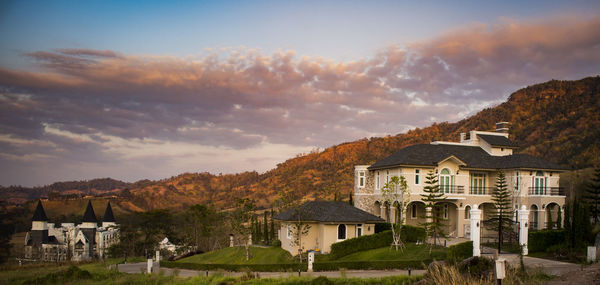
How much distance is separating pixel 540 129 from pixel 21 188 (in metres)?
117

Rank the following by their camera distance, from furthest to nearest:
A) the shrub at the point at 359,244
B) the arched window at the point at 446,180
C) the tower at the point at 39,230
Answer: the tower at the point at 39,230 < the arched window at the point at 446,180 < the shrub at the point at 359,244

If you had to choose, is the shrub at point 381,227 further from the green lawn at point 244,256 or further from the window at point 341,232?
the green lawn at point 244,256

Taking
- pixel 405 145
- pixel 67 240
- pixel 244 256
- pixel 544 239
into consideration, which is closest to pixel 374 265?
pixel 544 239

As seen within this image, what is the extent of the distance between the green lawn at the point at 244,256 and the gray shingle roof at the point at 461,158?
10.8m

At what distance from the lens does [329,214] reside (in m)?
32.2

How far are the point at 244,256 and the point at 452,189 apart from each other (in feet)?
53.9

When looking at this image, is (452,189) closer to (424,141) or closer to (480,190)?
(480,190)

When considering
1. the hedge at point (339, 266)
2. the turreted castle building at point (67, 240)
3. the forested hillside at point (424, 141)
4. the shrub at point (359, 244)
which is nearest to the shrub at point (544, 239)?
the hedge at point (339, 266)

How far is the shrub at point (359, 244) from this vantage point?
29891 millimetres

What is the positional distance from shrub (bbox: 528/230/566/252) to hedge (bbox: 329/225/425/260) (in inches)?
257

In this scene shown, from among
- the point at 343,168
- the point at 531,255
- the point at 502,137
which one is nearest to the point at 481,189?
the point at 502,137

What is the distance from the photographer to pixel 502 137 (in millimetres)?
42500

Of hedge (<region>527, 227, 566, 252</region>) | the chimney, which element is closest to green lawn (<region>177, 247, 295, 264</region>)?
hedge (<region>527, 227, 566, 252</region>)

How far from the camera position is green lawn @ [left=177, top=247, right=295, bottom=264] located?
32.0 metres
